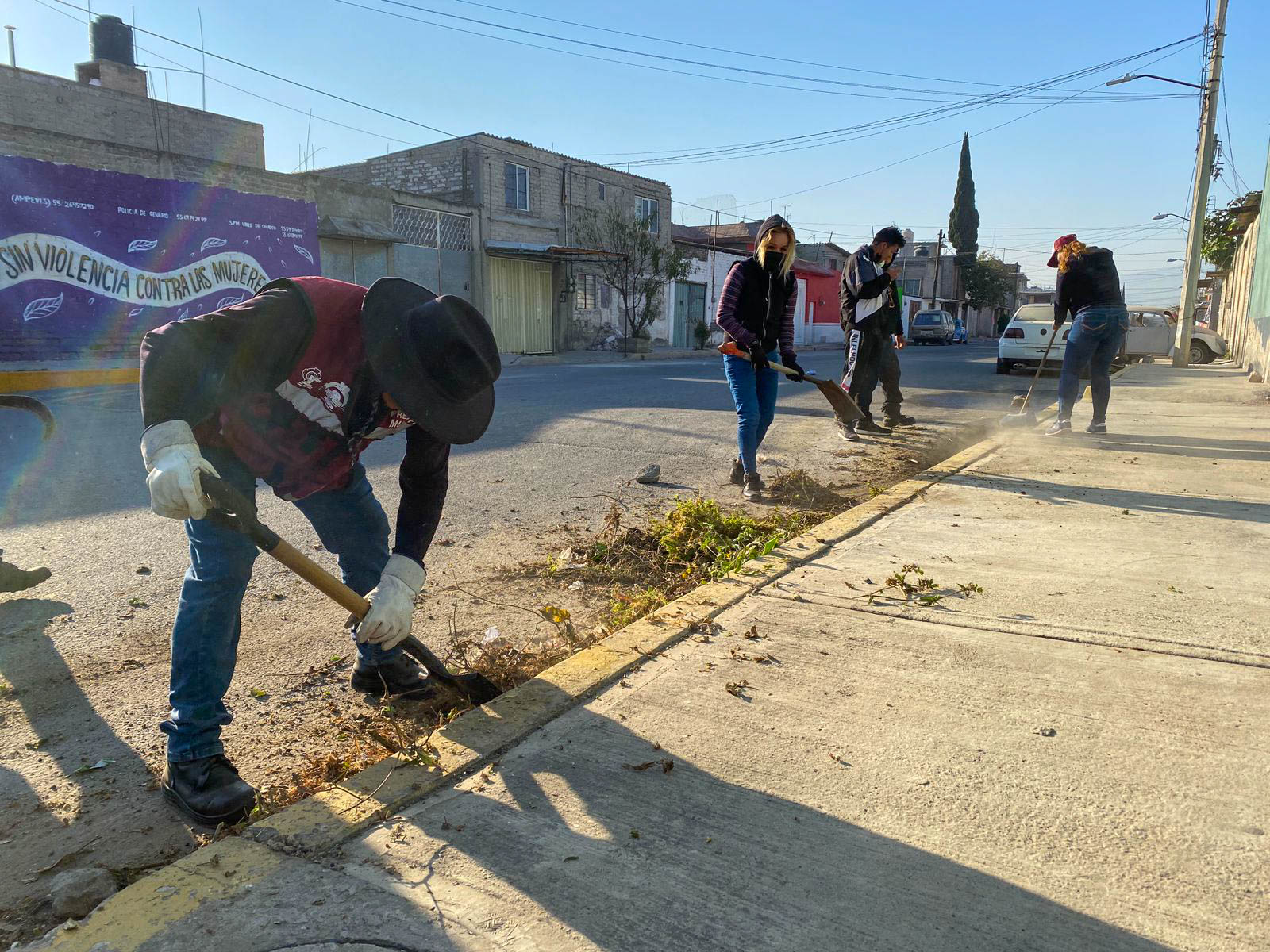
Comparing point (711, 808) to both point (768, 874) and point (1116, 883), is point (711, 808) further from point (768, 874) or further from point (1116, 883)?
point (1116, 883)

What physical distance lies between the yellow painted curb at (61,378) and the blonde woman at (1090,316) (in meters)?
10.8

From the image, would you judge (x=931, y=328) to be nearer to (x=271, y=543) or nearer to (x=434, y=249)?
(x=434, y=249)

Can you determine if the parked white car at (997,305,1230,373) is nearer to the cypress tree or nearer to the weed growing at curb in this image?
the weed growing at curb

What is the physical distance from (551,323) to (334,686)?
2603 cm

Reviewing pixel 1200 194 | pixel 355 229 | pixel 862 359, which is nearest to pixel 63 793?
pixel 862 359

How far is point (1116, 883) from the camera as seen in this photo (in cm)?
169

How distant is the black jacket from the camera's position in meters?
7.09

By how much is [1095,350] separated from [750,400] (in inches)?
141

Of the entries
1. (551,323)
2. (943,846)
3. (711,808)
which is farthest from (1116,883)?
(551,323)

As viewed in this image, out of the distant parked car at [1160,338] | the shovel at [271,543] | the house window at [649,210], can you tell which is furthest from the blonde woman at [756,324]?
the house window at [649,210]

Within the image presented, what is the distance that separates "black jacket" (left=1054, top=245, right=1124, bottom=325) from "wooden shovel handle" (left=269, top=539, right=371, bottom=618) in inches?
268

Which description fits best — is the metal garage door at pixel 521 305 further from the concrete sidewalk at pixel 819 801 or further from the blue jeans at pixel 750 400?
the concrete sidewalk at pixel 819 801

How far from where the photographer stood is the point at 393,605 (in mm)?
2197

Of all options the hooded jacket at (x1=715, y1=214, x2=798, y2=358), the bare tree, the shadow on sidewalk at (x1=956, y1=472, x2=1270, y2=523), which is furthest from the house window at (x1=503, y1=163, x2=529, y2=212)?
the shadow on sidewalk at (x1=956, y1=472, x2=1270, y2=523)
